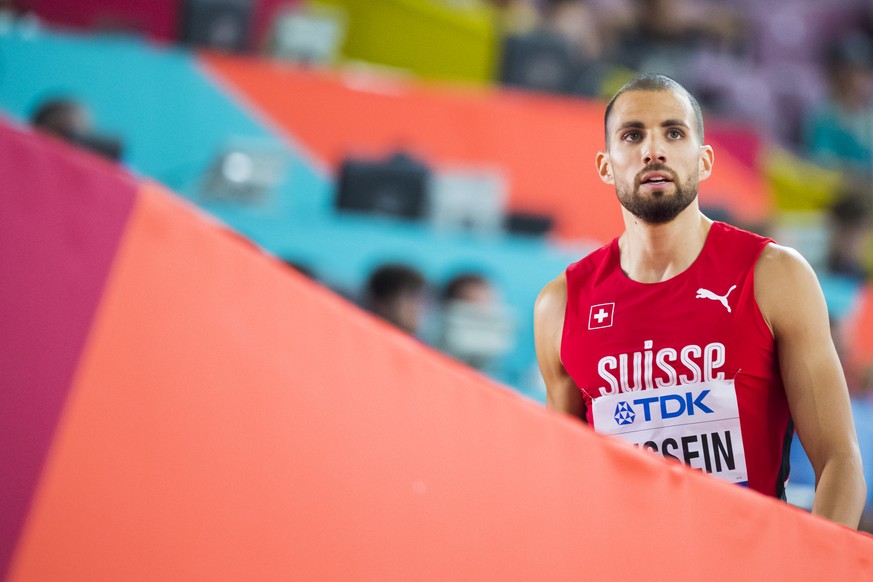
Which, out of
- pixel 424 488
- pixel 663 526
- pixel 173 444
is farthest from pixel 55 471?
pixel 663 526

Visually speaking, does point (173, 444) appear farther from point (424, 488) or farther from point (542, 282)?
point (542, 282)

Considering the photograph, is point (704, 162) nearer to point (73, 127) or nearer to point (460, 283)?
point (460, 283)

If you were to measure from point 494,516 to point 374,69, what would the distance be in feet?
21.0

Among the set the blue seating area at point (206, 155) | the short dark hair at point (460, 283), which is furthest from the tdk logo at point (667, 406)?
the blue seating area at point (206, 155)

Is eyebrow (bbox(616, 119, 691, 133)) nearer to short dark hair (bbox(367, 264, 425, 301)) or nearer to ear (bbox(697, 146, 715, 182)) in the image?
ear (bbox(697, 146, 715, 182))

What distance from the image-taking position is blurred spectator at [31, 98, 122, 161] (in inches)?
213

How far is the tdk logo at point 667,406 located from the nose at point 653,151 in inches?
17.6

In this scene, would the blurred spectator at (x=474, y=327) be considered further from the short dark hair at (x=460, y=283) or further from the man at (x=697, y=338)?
the man at (x=697, y=338)

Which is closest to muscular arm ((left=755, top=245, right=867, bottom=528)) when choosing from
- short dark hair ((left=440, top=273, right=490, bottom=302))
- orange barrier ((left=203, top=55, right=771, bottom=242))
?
short dark hair ((left=440, top=273, right=490, bottom=302))

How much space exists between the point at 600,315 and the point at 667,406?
9.1 inches

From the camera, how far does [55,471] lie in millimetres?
1535

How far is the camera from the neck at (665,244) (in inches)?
88.7

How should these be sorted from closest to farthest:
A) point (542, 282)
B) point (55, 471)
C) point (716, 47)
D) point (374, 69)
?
point (55, 471)
point (542, 282)
point (374, 69)
point (716, 47)

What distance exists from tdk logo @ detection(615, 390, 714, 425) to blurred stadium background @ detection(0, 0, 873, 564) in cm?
328
